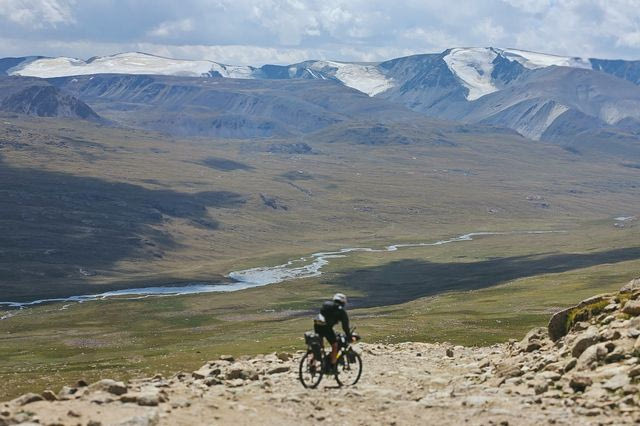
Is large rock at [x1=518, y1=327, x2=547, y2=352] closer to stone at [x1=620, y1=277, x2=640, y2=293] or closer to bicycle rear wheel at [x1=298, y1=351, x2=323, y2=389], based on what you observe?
stone at [x1=620, y1=277, x2=640, y2=293]

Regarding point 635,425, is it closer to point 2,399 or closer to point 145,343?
→ point 2,399

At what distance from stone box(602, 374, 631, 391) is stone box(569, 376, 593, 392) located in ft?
2.08

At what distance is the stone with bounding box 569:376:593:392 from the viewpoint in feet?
98.0

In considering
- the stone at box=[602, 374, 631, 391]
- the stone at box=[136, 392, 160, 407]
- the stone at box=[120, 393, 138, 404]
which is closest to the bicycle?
the stone at box=[136, 392, 160, 407]

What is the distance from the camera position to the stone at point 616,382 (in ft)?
94.4

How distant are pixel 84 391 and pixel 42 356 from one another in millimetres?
87562

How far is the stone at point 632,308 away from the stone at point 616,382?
Answer: 8568 millimetres

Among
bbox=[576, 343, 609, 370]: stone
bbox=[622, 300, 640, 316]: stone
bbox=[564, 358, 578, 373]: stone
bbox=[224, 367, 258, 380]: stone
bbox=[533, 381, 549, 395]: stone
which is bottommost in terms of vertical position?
bbox=[224, 367, 258, 380]: stone

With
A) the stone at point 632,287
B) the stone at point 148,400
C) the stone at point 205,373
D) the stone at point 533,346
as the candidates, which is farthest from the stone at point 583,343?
the stone at point 148,400

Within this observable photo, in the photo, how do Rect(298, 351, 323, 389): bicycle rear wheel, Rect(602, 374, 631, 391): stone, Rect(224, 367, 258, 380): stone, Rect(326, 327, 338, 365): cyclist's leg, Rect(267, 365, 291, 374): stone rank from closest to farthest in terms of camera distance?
1. Rect(602, 374, 631, 391): stone
2. Rect(298, 351, 323, 389): bicycle rear wheel
3. Rect(326, 327, 338, 365): cyclist's leg
4. Rect(224, 367, 258, 380): stone
5. Rect(267, 365, 291, 374): stone

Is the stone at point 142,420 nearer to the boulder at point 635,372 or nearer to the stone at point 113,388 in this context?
the stone at point 113,388

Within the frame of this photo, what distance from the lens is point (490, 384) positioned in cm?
3462

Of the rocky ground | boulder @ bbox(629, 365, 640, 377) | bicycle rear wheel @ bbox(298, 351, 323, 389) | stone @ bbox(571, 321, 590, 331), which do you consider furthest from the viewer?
stone @ bbox(571, 321, 590, 331)

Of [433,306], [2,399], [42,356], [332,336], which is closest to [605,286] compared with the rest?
[433,306]
